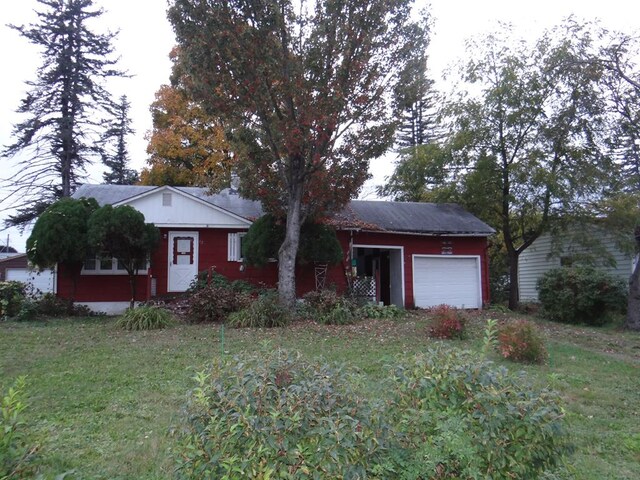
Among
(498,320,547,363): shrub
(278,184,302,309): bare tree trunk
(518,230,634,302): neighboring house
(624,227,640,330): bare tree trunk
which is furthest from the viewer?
(518,230,634,302): neighboring house

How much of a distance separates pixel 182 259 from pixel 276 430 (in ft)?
46.3

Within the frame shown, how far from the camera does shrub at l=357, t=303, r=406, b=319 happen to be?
13711 millimetres

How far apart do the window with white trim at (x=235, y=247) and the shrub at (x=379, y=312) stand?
465 cm

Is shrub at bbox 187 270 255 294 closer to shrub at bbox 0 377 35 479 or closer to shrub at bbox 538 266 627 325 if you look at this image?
shrub at bbox 538 266 627 325

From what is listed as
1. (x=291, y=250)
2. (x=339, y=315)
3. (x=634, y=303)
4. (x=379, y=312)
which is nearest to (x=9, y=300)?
(x=291, y=250)

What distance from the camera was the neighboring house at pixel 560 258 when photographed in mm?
17795

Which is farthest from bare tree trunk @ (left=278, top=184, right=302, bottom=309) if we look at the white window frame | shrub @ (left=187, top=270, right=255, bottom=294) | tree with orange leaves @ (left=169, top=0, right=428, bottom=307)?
the white window frame

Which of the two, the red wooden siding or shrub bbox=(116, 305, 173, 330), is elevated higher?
the red wooden siding

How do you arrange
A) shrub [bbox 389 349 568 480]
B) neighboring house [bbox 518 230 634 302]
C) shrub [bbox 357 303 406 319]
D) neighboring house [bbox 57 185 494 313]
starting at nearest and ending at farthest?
1. shrub [bbox 389 349 568 480]
2. shrub [bbox 357 303 406 319]
3. neighboring house [bbox 57 185 494 313]
4. neighboring house [bbox 518 230 634 302]

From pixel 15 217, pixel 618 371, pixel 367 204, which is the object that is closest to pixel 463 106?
pixel 367 204

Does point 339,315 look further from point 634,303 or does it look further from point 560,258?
point 560,258

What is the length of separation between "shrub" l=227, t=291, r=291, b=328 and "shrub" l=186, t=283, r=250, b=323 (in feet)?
1.74

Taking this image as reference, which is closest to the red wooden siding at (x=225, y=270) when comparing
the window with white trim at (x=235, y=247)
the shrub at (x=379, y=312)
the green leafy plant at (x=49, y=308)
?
the window with white trim at (x=235, y=247)

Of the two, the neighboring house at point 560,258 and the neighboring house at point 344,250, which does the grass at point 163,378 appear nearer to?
the neighboring house at point 344,250
